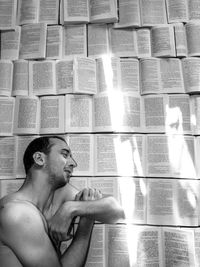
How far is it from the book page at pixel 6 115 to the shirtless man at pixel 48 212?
21 centimetres

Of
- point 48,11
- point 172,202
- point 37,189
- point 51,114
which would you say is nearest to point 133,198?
point 172,202

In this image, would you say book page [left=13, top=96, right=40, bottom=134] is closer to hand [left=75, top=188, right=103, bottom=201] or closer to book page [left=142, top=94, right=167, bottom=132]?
hand [left=75, top=188, right=103, bottom=201]

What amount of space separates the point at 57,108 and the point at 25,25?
0.42 m

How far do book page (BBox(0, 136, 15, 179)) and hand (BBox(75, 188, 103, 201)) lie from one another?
1.00ft

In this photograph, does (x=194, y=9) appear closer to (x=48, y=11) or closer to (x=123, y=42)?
(x=123, y=42)

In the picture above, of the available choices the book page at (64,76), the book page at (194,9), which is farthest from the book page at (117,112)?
the book page at (194,9)

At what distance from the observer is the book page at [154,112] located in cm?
137

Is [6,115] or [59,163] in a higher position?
[6,115]

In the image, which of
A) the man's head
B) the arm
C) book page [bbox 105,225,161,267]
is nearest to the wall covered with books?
book page [bbox 105,225,161,267]

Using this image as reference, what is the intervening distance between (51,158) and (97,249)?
1.26ft

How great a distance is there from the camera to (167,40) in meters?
1.45

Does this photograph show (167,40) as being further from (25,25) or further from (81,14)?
(25,25)

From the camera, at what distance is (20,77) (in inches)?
56.7

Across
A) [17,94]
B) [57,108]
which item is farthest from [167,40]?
[17,94]
